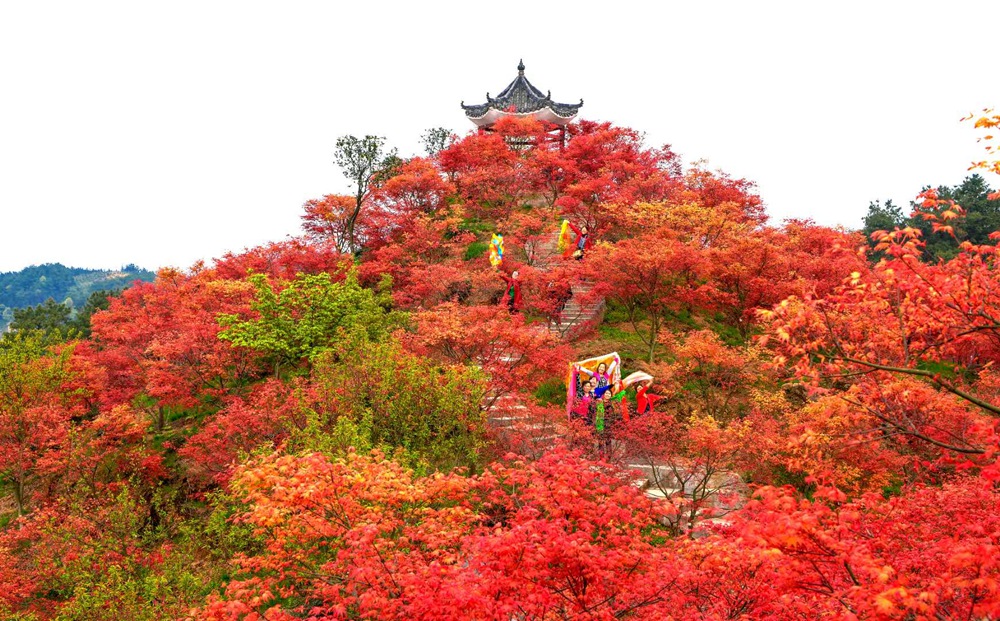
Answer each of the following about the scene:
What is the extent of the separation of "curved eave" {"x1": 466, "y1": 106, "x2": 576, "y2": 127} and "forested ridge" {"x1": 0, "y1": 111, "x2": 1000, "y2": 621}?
11818mm

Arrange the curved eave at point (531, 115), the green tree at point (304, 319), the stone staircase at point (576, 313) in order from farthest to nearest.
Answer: the curved eave at point (531, 115), the stone staircase at point (576, 313), the green tree at point (304, 319)

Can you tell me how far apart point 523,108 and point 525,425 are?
3263 cm

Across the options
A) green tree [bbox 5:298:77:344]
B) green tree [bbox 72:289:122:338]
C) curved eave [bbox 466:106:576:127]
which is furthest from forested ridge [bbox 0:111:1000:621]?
green tree [bbox 5:298:77:344]

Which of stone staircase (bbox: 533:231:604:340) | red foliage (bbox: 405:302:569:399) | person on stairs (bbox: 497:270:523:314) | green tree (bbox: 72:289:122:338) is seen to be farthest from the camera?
green tree (bbox: 72:289:122:338)

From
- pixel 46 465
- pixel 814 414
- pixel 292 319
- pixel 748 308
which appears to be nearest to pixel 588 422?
pixel 814 414

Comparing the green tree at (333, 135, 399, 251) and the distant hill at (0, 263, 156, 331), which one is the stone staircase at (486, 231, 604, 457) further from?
the distant hill at (0, 263, 156, 331)

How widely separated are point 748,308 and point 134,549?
61.9ft

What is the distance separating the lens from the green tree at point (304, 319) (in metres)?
16.2

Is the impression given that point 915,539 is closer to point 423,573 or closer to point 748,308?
point 423,573

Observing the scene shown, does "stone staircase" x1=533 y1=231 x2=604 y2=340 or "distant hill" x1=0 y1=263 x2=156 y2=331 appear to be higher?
"distant hill" x1=0 y1=263 x2=156 y2=331

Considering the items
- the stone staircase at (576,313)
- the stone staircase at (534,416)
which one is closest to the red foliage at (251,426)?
the stone staircase at (534,416)

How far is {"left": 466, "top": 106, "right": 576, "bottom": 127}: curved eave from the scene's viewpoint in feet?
132

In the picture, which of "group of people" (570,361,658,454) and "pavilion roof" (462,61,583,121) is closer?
"group of people" (570,361,658,454)

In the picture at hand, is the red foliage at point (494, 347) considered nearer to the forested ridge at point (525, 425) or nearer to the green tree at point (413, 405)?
the forested ridge at point (525, 425)
